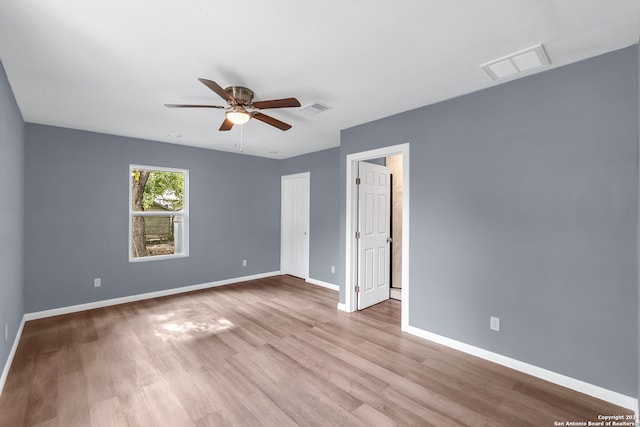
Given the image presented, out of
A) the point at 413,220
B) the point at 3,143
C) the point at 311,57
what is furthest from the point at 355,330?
the point at 3,143

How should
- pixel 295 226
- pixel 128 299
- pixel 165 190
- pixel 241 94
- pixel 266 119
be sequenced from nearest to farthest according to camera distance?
pixel 241 94 → pixel 266 119 → pixel 128 299 → pixel 165 190 → pixel 295 226

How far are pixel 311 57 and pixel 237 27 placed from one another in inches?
22.8

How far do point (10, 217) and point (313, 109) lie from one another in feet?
10.1

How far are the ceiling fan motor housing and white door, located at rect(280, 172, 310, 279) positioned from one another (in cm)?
305

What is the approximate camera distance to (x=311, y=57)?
217 cm

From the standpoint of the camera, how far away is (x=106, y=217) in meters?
4.21

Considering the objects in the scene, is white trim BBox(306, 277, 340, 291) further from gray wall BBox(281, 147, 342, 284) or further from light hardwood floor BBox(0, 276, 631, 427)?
light hardwood floor BBox(0, 276, 631, 427)

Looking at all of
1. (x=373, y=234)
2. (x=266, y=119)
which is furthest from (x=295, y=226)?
(x=266, y=119)

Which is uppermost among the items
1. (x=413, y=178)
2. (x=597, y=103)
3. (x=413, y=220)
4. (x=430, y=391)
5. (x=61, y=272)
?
A: (x=597, y=103)

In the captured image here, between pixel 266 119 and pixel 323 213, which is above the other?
pixel 266 119

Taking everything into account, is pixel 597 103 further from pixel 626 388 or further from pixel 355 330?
pixel 355 330

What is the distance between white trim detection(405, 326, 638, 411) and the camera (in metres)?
2.03

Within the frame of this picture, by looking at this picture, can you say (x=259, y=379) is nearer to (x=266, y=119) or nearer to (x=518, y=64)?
(x=266, y=119)

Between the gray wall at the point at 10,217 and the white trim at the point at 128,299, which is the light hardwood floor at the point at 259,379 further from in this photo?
the gray wall at the point at 10,217
